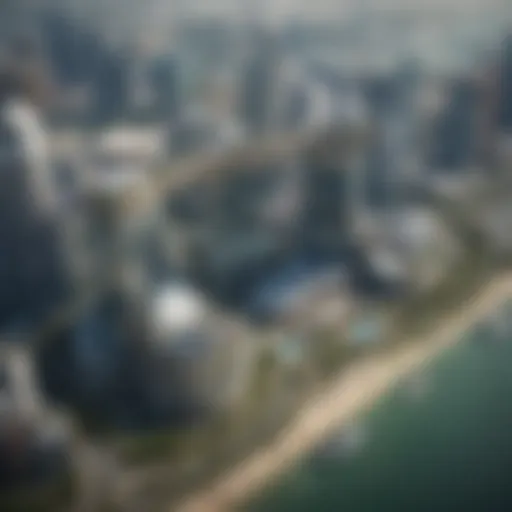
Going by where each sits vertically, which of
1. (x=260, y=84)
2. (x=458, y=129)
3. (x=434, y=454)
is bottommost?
(x=434, y=454)

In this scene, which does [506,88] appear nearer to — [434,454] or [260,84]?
[260,84]

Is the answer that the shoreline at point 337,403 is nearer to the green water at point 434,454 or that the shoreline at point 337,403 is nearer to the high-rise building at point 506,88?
the green water at point 434,454

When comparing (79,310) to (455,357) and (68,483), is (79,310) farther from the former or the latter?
(455,357)

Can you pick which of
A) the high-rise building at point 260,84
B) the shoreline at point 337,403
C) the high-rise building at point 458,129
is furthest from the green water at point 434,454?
the high-rise building at point 260,84

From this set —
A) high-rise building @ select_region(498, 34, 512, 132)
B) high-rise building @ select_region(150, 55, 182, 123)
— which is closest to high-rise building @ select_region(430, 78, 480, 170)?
high-rise building @ select_region(498, 34, 512, 132)

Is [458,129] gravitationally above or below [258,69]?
below

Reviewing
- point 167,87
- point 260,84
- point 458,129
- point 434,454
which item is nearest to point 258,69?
point 260,84
